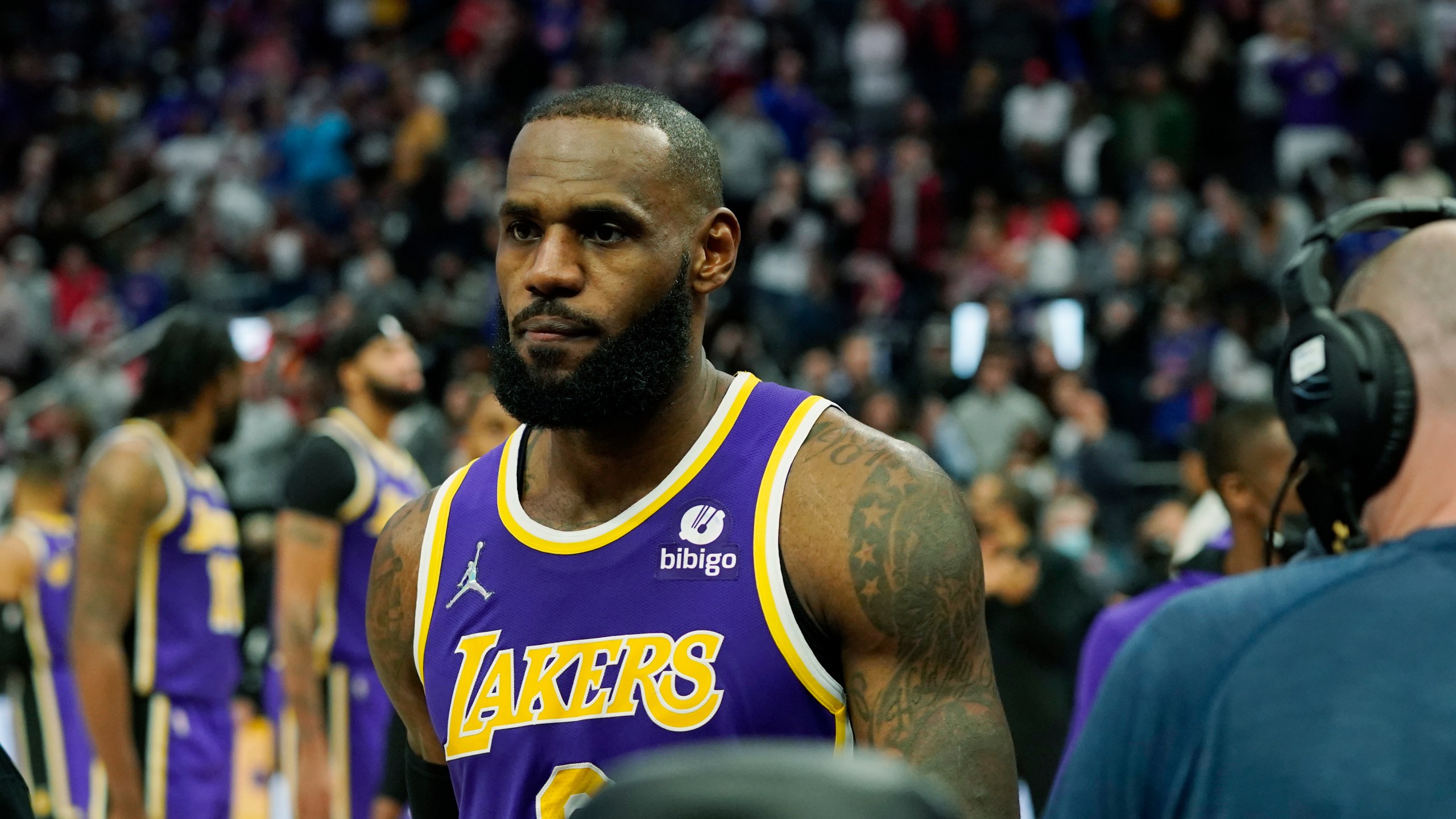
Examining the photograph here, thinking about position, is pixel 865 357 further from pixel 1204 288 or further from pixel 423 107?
pixel 423 107

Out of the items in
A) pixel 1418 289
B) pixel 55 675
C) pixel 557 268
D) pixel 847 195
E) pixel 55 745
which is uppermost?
pixel 847 195

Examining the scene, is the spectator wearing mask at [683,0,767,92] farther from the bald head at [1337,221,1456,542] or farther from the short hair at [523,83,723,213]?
the bald head at [1337,221,1456,542]

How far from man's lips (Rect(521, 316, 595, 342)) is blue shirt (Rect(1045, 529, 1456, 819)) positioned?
125 centimetres

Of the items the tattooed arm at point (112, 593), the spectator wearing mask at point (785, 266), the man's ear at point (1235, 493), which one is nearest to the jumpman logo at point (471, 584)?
the man's ear at point (1235, 493)

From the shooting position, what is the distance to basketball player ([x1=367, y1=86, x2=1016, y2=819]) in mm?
2637

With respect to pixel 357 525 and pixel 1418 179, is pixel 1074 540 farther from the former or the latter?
pixel 1418 179

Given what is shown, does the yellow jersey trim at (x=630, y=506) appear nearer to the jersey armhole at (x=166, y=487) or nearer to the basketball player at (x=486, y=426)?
the basketball player at (x=486, y=426)

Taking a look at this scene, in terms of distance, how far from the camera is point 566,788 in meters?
2.70

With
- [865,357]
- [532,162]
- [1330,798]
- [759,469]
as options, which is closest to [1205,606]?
[1330,798]

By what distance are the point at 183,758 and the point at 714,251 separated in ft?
11.9

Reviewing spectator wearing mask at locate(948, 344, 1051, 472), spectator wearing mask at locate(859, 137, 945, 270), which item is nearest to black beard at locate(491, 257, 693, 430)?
spectator wearing mask at locate(948, 344, 1051, 472)

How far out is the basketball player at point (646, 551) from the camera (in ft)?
8.65

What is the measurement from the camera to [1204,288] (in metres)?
13.0

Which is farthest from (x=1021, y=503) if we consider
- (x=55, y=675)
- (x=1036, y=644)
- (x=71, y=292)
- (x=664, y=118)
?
(x=71, y=292)
